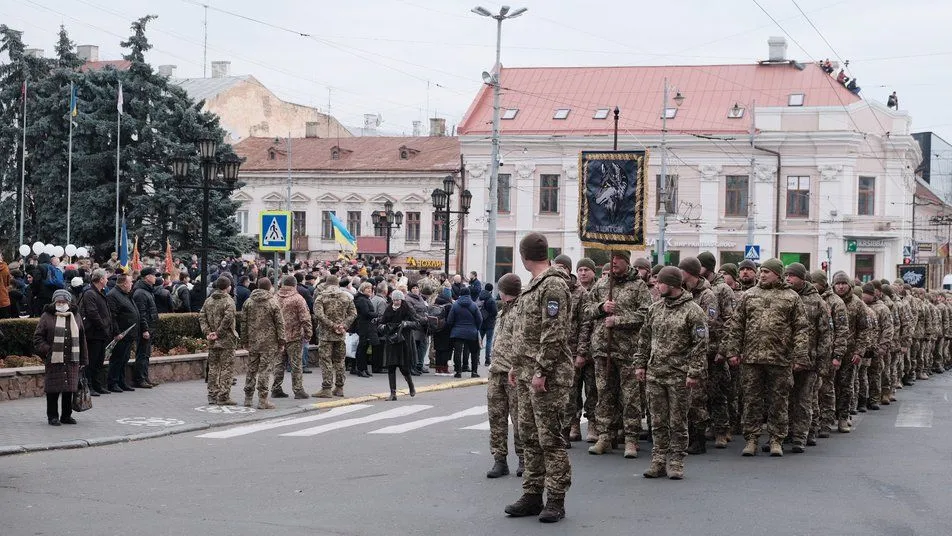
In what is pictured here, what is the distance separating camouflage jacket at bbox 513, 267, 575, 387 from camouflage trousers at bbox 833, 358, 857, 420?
731cm

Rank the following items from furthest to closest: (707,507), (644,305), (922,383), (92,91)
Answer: (92,91), (922,383), (644,305), (707,507)

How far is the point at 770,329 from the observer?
1252cm

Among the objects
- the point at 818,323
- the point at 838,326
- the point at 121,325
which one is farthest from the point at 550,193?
the point at 818,323

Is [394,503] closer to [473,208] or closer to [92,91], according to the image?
[92,91]

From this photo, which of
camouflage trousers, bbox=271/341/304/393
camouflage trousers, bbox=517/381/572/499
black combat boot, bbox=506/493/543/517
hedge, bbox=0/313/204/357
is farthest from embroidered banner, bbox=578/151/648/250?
hedge, bbox=0/313/204/357

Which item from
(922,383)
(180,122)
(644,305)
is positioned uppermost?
(180,122)

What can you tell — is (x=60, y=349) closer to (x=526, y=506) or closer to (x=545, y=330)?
(x=526, y=506)

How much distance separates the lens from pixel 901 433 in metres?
15.3

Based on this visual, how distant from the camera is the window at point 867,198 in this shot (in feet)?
196

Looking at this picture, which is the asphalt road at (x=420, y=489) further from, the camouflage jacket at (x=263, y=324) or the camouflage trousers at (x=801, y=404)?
the camouflage jacket at (x=263, y=324)

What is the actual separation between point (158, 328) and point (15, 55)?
37855 mm

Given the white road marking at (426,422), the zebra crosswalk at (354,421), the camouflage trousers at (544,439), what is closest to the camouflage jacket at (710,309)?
the zebra crosswalk at (354,421)

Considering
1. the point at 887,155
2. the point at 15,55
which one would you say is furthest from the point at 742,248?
the point at 15,55

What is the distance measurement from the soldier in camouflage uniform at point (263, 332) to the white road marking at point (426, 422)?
2.26m
